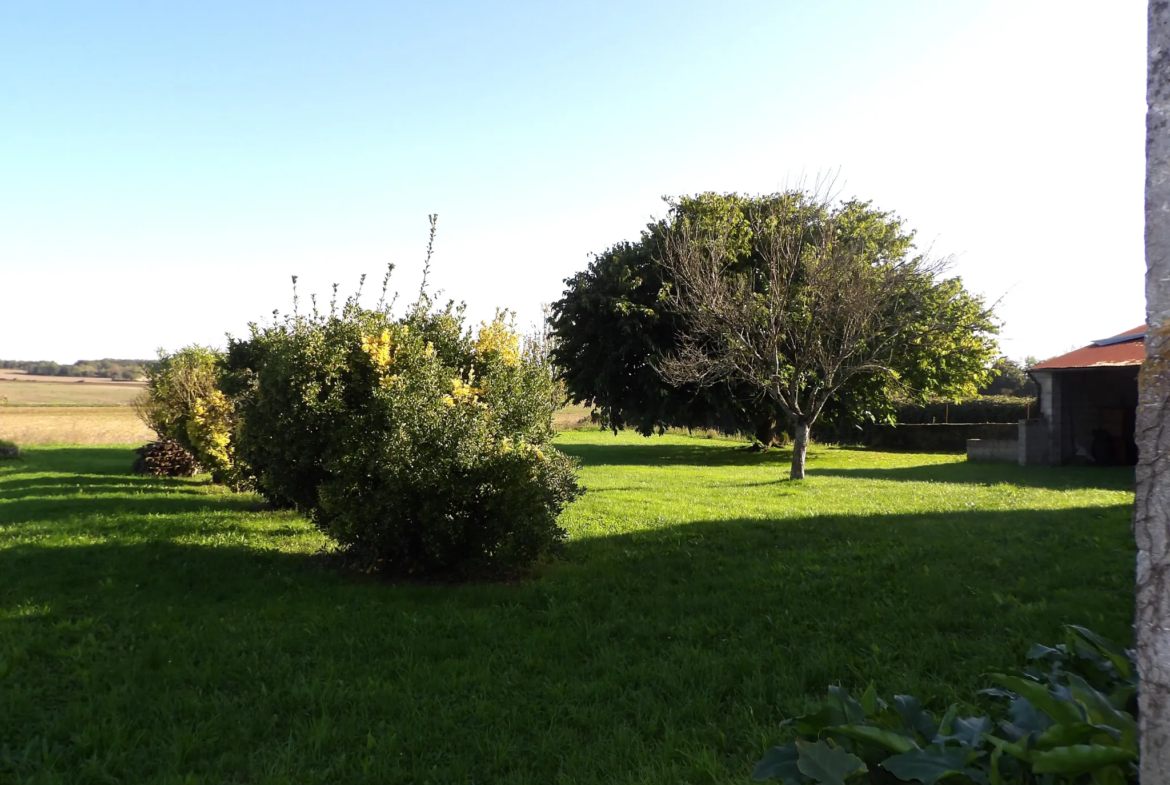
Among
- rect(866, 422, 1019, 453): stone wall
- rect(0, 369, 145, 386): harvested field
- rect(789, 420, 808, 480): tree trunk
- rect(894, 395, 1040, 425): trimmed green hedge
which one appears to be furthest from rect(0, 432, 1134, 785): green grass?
rect(0, 369, 145, 386): harvested field

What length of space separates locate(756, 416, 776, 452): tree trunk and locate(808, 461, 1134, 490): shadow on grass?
5448 mm

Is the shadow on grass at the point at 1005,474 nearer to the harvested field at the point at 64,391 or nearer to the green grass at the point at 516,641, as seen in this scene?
the green grass at the point at 516,641

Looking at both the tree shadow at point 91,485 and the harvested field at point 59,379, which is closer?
the tree shadow at point 91,485

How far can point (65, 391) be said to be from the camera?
166 feet

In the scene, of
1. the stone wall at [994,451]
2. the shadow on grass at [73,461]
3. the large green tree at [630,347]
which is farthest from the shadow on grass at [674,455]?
the shadow on grass at [73,461]

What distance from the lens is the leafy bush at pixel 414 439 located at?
6.41 meters

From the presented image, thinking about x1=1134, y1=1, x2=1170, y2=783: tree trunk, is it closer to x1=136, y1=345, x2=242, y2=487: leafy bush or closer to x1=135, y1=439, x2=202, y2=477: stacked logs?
x1=136, y1=345, x2=242, y2=487: leafy bush

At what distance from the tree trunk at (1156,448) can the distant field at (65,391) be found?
146 ft

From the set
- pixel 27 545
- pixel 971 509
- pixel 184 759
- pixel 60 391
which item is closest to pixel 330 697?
pixel 184 759

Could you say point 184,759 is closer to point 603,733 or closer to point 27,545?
point 603,733

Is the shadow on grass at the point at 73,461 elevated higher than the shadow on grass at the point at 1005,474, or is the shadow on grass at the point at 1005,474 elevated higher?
the shadow on grass at the point at 1005,474

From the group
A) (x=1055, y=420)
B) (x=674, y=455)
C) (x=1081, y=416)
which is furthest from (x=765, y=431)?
(x=1081, y=416)

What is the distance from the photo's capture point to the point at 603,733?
12.4 ft

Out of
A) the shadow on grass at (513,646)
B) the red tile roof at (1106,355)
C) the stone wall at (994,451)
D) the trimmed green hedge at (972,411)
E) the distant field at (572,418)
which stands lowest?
the shadow on grass at (513,646)
